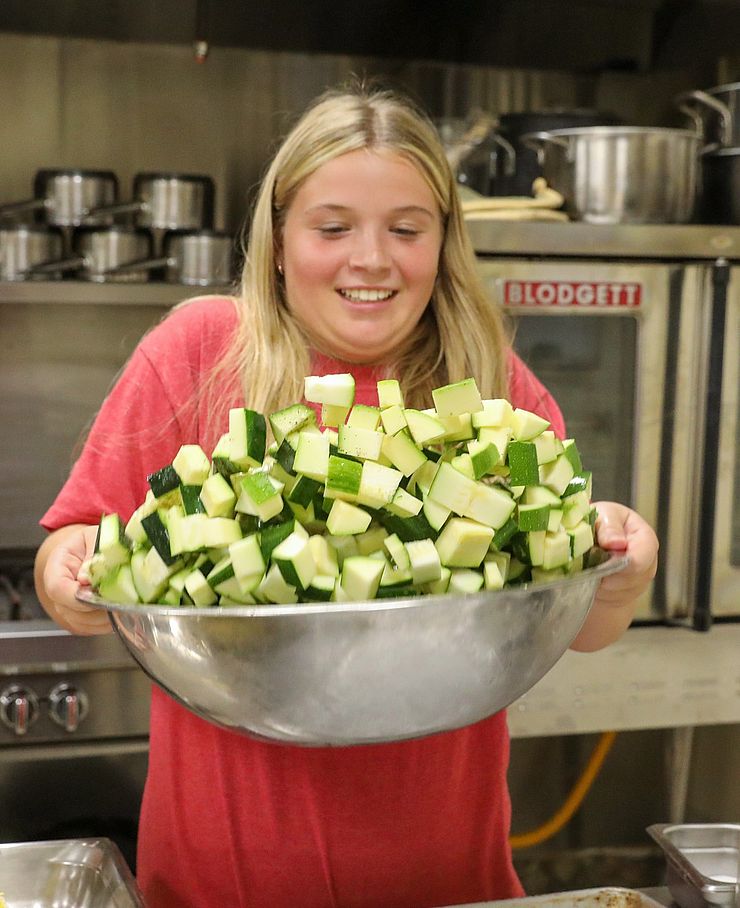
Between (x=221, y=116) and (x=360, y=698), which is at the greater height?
(x=221, y=116)

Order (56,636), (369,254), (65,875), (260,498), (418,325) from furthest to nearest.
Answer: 1. (56,636)
2. (418,325)
3. (369,254)
4. (65,875)
5. (260,498)

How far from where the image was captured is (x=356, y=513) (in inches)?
35.1

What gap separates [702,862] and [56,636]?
4.11 feet

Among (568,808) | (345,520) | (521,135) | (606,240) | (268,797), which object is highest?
(521,135)

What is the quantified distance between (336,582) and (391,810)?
2.05ft

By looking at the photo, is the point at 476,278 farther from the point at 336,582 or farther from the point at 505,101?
the point at 505,101

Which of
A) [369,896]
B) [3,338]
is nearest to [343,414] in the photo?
[369,896]

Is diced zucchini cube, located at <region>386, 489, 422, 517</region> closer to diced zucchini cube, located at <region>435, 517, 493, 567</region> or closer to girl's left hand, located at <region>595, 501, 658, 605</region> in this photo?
diced zucchini cube, located at <region>435, 517, 493, 567</region>

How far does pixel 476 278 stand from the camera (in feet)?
5.04

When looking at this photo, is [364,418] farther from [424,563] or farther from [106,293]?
[106,293]

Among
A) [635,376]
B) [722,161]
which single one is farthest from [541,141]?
[635,376]

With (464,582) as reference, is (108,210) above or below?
above

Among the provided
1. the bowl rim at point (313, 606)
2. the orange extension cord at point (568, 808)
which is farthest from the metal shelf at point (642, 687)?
the bowl rim at point (313, 606)

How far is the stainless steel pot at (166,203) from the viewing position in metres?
2.56
